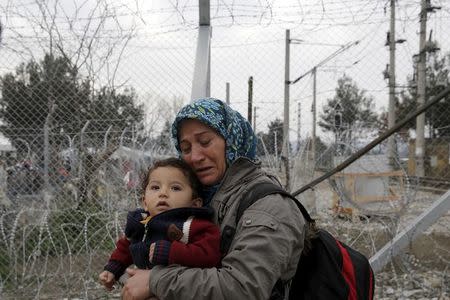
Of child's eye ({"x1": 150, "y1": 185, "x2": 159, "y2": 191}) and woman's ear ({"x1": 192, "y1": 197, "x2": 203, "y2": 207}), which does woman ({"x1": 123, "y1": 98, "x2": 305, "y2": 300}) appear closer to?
woman's ear ({"x1": 192, "y1": 197, "x2": 203, "y2": 207})

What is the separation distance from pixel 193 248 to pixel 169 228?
11 centimetres

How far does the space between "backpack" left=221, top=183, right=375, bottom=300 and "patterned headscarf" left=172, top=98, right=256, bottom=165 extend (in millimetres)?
233

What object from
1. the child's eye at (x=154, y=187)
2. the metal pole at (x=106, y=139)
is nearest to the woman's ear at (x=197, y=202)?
the child's eye at (x=154, y=187)

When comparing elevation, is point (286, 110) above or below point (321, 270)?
above

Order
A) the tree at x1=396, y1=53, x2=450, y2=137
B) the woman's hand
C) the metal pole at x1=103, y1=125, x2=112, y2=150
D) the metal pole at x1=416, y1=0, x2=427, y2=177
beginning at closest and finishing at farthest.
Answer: the woman's hand < the metal pole at x1=103, y1=125, x2=112, y2=150 < the tree at x1=396, y1=53, x2=450, y2=137 < the metal pole at x1=416, y1=0, x2=427, y2=177

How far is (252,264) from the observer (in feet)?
3.54

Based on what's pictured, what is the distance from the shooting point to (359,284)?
4.38ft

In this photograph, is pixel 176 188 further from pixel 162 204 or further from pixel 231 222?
pixel 231 222

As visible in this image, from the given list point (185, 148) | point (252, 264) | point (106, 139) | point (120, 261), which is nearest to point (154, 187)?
point (185, 148)

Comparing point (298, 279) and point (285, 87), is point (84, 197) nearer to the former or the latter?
point (285, 87)

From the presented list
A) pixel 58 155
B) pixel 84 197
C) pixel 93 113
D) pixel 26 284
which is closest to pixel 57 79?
pixel 93 113

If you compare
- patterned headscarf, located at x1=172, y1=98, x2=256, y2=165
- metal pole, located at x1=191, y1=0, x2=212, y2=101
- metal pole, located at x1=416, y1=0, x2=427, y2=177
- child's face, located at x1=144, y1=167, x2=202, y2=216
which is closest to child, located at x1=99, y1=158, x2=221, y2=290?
child's face, located at x1=144, y1=167, x2=202, y2=216

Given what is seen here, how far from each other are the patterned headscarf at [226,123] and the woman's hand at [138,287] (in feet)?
1.47

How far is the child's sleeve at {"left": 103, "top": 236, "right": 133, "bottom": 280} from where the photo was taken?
1502 millimetres
